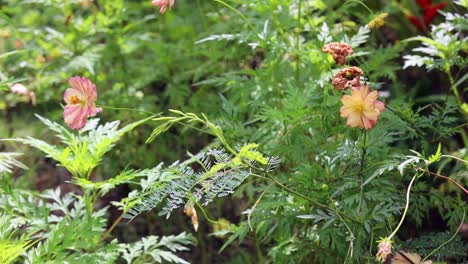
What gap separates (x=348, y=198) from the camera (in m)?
1.50

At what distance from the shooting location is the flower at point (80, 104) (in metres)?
1.43

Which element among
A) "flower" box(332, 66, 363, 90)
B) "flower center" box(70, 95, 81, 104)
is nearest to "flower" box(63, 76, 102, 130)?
"flower center" box(70, 95, 81, 104)

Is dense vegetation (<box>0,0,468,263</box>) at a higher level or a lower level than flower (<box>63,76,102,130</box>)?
lower

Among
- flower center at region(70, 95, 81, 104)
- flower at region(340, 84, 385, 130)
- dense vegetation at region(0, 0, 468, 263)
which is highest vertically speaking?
flower center at region(70, 95, 81, 104)

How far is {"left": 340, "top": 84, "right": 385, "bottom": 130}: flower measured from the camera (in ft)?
4.48

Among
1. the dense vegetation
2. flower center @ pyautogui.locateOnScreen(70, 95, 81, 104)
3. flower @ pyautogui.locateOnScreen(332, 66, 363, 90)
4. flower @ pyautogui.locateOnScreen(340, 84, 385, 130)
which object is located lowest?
the dense vegetation

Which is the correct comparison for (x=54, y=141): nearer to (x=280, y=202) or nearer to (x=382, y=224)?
(x=280, y=202)

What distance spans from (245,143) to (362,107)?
0.29m

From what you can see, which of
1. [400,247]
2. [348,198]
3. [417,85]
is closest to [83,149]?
[348,198]

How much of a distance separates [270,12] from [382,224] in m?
0.68

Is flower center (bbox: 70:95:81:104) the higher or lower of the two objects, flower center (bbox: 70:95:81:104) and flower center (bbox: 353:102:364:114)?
the higher

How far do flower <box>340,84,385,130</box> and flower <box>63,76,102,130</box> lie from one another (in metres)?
0.50

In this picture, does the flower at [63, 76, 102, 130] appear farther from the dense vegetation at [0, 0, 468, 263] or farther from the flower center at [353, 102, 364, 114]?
the flower center at [353, 102, 364, 114]

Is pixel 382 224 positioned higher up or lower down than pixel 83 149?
lower down
